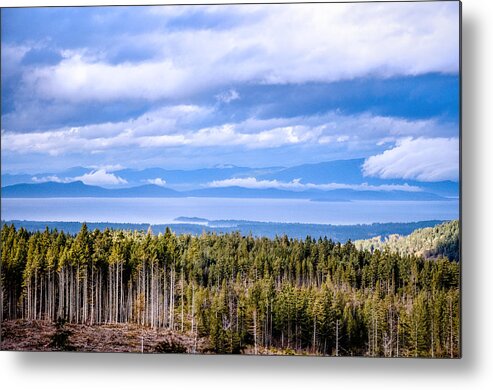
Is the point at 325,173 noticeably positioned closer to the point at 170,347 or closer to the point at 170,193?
the point at 170,193

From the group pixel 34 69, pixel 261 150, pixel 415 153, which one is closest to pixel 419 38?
pixel 415 153

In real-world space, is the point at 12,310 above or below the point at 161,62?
below

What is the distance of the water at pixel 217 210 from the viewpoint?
4.39m

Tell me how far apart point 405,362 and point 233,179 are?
4.24ft

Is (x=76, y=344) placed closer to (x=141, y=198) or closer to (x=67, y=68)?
(x=141, y=198)

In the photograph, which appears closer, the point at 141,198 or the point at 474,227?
the point at 474,227

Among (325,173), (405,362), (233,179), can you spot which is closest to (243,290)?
(233,179)

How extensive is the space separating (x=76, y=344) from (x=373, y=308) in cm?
156

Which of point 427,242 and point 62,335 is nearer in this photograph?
point 427,242

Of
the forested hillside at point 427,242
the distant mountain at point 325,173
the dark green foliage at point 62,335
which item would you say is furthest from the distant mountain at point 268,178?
the dark green foliage at point 62,335

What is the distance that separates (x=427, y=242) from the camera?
14.2ft

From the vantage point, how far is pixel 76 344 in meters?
4.49

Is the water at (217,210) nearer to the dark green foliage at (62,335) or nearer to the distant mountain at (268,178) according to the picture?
the distant mountain at (268,178)

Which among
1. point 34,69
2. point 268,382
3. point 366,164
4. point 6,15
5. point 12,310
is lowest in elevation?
point 268,382
